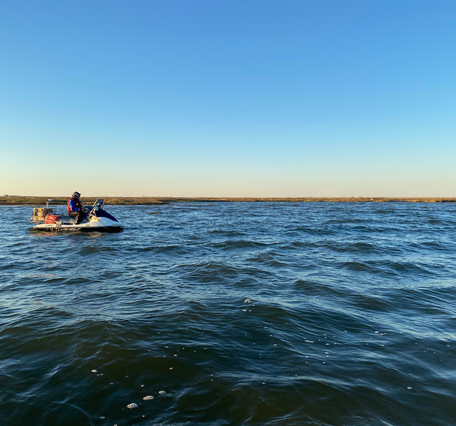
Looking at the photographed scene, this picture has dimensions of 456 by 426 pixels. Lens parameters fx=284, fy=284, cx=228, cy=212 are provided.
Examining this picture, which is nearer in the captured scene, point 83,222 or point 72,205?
point 72,205

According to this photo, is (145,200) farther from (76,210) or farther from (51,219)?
(76,210)

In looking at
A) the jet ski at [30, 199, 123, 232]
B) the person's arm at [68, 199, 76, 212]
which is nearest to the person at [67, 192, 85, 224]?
the person's arm at [68, 199, 76, 212]

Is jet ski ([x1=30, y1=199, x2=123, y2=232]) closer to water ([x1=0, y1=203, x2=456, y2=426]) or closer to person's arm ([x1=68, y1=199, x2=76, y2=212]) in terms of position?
person's arm ([x1=68, y1=199, x2=76, y2=212])

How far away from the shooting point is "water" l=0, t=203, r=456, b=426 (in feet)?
14.3

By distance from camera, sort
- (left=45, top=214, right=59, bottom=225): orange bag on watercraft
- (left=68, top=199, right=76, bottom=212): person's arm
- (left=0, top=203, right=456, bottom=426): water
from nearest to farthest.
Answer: (left=0, top=203, right=456, bottom=426): water
(left=68, top=199, right=76, bottom=212): person's arm
(left=45, top=214, right=59, bottom=225): orange bag on watercraft

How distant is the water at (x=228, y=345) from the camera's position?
437 cm

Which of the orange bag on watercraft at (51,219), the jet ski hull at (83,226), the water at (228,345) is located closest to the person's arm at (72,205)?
the jet ski hull at (83,226)

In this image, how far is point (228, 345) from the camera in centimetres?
636

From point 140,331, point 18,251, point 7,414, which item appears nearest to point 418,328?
point 140,331

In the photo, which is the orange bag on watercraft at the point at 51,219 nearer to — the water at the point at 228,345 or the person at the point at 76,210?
the person at the point at 76,210

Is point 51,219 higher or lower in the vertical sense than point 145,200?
lower

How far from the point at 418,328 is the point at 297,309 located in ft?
10.1

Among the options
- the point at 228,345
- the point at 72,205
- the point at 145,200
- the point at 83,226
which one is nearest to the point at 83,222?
the point at 83,226

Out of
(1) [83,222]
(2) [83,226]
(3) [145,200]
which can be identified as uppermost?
(3) [145,200]
